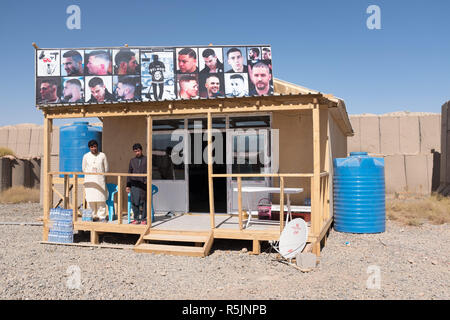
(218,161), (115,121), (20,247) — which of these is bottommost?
(20,247)

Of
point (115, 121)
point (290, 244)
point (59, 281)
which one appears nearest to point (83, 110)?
point (115, 121)

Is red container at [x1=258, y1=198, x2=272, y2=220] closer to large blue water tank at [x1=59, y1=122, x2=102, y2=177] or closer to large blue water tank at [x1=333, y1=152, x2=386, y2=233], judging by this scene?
large blue water tank at [x1=333, y1=152, x2=386, y2=233]

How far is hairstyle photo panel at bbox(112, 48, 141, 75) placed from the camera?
25.3ft

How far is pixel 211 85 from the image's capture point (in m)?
7.61

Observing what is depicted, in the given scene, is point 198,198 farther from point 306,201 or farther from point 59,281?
point 59,281

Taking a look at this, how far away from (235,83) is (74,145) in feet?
13.5

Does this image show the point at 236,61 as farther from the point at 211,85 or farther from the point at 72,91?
the point at 72,91

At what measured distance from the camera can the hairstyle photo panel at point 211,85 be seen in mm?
7613

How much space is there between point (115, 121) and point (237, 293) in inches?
235

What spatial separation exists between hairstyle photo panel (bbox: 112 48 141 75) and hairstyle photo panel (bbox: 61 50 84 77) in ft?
2.16

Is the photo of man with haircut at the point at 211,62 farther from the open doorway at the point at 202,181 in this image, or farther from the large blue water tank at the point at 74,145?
the large blue water tank at the point at 74,145

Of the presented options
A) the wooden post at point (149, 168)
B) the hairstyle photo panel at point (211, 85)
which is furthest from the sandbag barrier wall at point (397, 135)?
the wooden post at point (149, 168)

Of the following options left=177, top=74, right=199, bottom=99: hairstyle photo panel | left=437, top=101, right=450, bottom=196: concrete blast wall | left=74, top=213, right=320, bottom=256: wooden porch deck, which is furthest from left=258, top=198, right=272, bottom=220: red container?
left=437, top=101, right=450, bottom=196: concrete blast wall

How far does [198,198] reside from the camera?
10859mm
